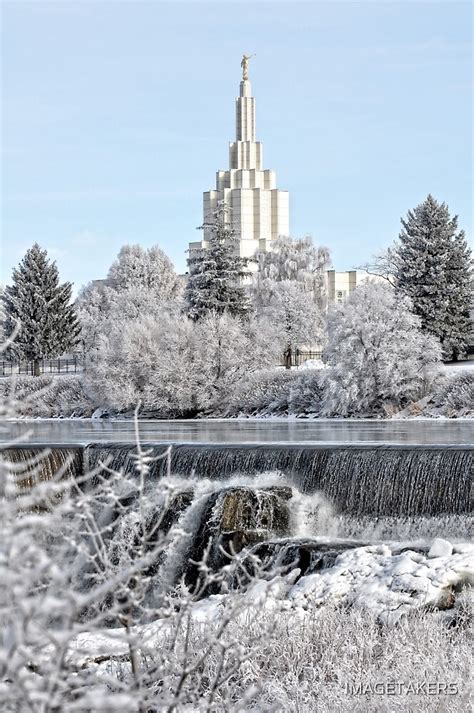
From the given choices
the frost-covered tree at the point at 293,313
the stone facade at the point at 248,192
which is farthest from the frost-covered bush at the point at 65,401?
the stone facade at the point at 248,192

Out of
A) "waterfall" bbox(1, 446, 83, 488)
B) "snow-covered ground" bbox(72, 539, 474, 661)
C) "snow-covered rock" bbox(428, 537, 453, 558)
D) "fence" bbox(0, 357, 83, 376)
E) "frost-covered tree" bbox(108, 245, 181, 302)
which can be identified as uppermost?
"frost-covered tree" bbox(108, 245, 181, 302)

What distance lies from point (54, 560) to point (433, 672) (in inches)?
190

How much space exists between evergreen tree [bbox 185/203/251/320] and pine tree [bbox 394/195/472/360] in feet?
21.9

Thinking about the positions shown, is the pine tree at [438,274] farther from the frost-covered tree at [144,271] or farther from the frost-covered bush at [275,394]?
the frost-covered tree at [144,271]

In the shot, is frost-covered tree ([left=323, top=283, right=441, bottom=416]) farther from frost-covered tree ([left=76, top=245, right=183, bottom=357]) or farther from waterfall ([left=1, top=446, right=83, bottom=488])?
frost-covered tree ([left=76, top=245, right=183, bottom=357])

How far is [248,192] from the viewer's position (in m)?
102

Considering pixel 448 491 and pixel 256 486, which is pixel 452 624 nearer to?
pixel 448 491

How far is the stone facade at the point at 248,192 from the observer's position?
10069cm

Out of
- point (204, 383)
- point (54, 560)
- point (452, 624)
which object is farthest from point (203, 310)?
point (54, 560)

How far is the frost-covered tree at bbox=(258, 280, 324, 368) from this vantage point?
5338 cm

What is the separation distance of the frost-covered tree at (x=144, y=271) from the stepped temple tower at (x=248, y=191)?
33767mm

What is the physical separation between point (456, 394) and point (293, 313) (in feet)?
71.2

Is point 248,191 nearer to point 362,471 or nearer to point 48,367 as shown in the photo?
point 48,367

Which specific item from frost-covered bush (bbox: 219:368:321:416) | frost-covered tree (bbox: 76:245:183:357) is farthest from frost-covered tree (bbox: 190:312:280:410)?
frost-covered tree (bbox: 76:245:183:357)
